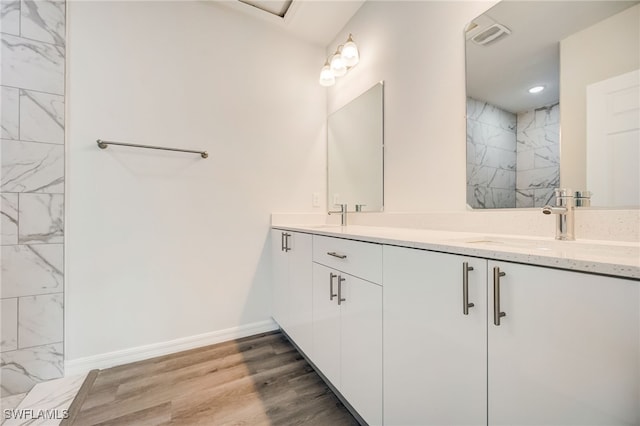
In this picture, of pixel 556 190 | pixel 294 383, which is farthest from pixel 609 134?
pixel 294 383

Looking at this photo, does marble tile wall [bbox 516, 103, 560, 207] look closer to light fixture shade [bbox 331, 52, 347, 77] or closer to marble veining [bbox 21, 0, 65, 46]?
light fixture shade [bbox 331, 52, 347, 77]

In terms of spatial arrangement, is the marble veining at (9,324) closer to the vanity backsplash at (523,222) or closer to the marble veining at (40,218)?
the marble veining at (40,218)

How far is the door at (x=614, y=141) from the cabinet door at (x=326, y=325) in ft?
3.28

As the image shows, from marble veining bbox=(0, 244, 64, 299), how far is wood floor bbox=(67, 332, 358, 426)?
591mm

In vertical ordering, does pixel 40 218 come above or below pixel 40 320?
above

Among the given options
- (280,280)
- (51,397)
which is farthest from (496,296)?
(51,397)

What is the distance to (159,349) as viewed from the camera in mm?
1716

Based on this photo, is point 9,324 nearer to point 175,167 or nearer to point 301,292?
point 175,167

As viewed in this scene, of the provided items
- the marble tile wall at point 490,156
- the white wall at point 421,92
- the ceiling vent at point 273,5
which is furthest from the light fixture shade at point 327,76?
the marble tile wall at point 490,156

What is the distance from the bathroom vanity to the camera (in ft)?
1.55

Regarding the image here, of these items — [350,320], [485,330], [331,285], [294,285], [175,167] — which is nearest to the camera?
[485,330]

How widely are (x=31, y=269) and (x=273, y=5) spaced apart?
2224 millimetres

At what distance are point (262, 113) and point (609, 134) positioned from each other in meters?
1.90

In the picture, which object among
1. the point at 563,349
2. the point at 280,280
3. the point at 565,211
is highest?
the point at 565,211
